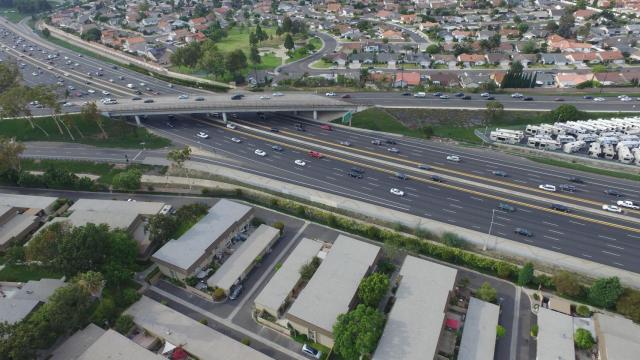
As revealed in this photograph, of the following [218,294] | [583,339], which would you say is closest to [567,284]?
[583,339]

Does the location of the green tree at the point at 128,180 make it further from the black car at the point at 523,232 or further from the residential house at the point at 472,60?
the residential house at the point at 472,60

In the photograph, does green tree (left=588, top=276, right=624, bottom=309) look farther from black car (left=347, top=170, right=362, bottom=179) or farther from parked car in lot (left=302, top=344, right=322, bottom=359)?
black car (left=347, top=170, right=362, bottom=179)

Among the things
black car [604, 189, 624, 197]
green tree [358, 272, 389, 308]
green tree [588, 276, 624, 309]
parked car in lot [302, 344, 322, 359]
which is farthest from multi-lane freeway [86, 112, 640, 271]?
parked car in lot [302, 344, 322, 359]

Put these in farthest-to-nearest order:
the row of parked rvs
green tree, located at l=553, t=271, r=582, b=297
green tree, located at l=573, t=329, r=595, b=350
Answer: the row of parked rvs, green tree, located at l=553, t=271, r=582, b=297, green tree, located at l=573, t=329, r=595, b=350

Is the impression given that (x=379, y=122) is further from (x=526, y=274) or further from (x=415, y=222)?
(x=526, y=274)

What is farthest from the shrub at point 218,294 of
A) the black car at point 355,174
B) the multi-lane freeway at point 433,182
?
the black car at point 355,174

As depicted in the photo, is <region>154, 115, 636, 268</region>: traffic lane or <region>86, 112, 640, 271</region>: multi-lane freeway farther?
<region>86, 112, 640, 271</region>: multi-lane freeway
